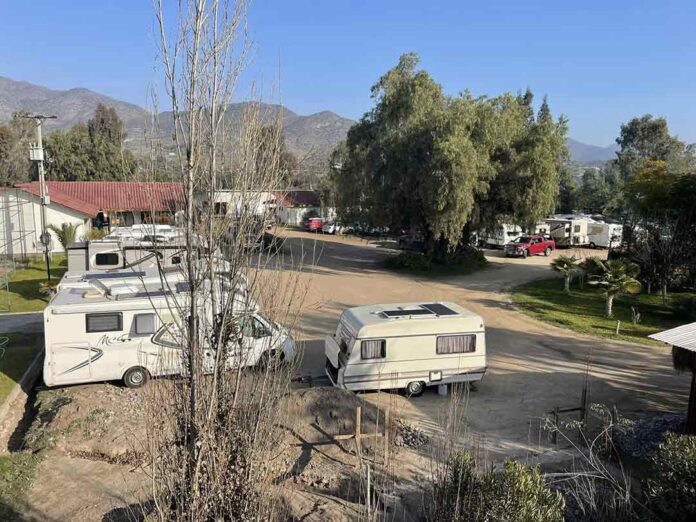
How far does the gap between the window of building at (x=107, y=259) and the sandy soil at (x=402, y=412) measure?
23.1 ft

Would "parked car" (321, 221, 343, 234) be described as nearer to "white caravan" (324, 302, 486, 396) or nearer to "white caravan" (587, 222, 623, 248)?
"white caravan" (587, 222, 623, 248)

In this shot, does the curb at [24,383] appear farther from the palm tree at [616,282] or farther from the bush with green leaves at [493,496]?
the palm tree at [616,282]

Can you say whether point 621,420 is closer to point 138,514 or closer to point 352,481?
point 352,481

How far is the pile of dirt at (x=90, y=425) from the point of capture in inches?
369

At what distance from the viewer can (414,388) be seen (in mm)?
12164

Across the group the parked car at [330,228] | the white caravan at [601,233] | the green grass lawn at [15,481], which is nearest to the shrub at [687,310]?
the white caravan at [601,233]

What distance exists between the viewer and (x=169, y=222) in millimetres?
4297

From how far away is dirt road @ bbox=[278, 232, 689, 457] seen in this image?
11.2m

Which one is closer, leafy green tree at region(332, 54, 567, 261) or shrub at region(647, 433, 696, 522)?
shrub at region(647, 433, 696, 522)

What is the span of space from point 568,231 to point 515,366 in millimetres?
28774

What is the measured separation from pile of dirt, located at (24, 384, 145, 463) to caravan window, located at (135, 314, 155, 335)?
57.9 inches

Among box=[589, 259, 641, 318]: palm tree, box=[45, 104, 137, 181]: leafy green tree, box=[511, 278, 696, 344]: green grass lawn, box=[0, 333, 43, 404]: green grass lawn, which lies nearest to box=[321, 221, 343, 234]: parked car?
box=[45, 104, 137, 181]: leafy green tree

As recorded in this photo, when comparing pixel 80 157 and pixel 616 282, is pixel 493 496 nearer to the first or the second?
pixel 616 282

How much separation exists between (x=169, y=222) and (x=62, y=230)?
89.9 ft
